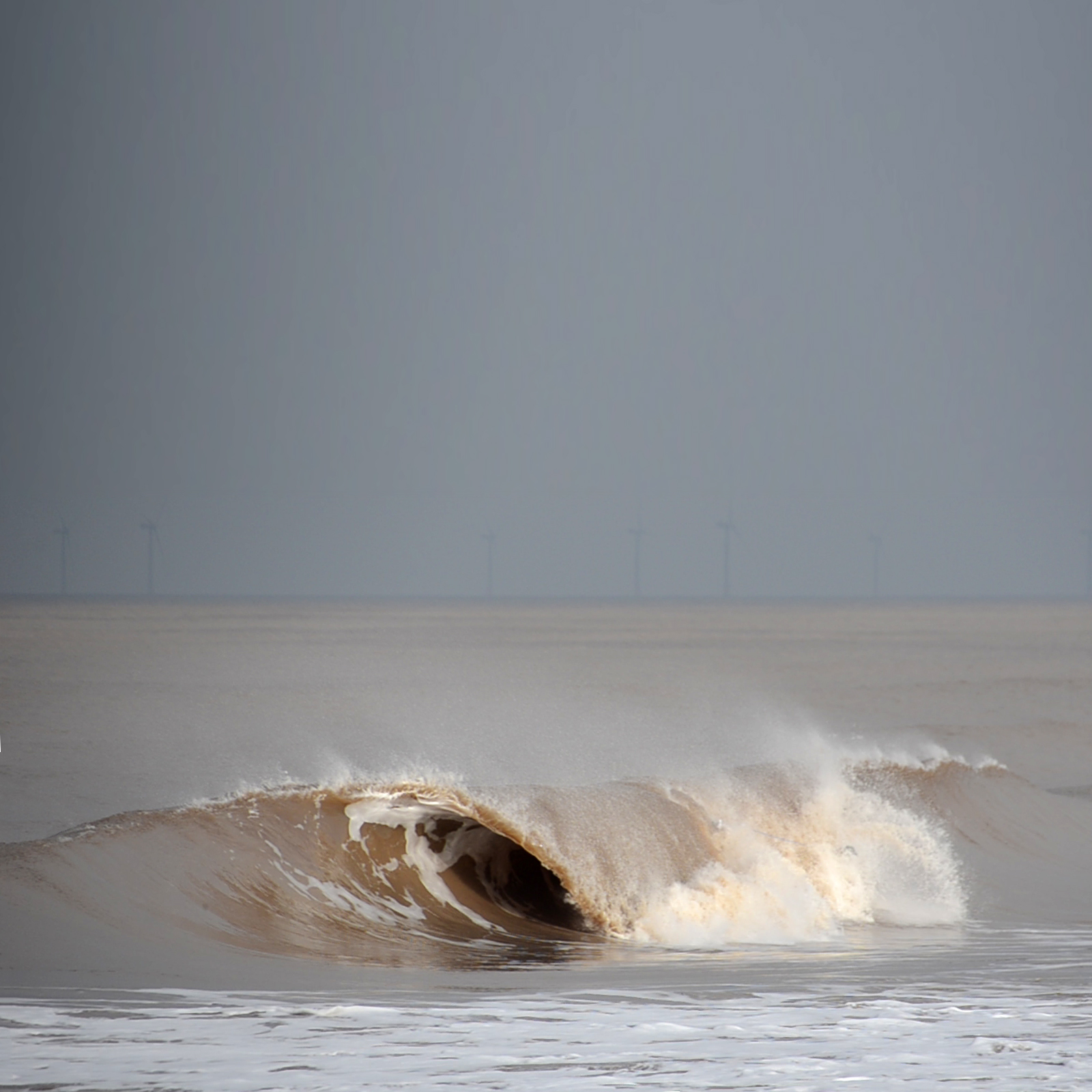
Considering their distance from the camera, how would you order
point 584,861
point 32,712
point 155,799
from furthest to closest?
1. point 32,712
2. point 155,799
3. point 584,861

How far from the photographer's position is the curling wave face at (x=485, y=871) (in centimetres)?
1070

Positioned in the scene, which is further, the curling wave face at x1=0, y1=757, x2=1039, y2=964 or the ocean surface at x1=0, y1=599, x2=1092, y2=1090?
the curling wave face at x1=0, y1=757, x2=1039, y2=964

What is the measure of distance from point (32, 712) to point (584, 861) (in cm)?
2286

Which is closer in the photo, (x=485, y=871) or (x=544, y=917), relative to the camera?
(x=544, y=917)

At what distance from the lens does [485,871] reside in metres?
12.5

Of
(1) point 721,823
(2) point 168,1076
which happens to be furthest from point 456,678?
(2) point 168,1076

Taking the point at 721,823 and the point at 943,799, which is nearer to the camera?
the point at 721,823

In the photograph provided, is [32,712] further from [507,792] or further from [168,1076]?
[168,1076]

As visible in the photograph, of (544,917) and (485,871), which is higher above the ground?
(485,871)

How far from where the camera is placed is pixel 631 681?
46500 mm

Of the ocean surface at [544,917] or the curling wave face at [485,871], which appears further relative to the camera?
the curling wave face at [485,871]

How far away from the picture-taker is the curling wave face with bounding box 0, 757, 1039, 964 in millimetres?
10695

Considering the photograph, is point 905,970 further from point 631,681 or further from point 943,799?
point 631,681

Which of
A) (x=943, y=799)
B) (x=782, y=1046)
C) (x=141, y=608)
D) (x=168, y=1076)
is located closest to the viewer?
(x=168, y=1076)
